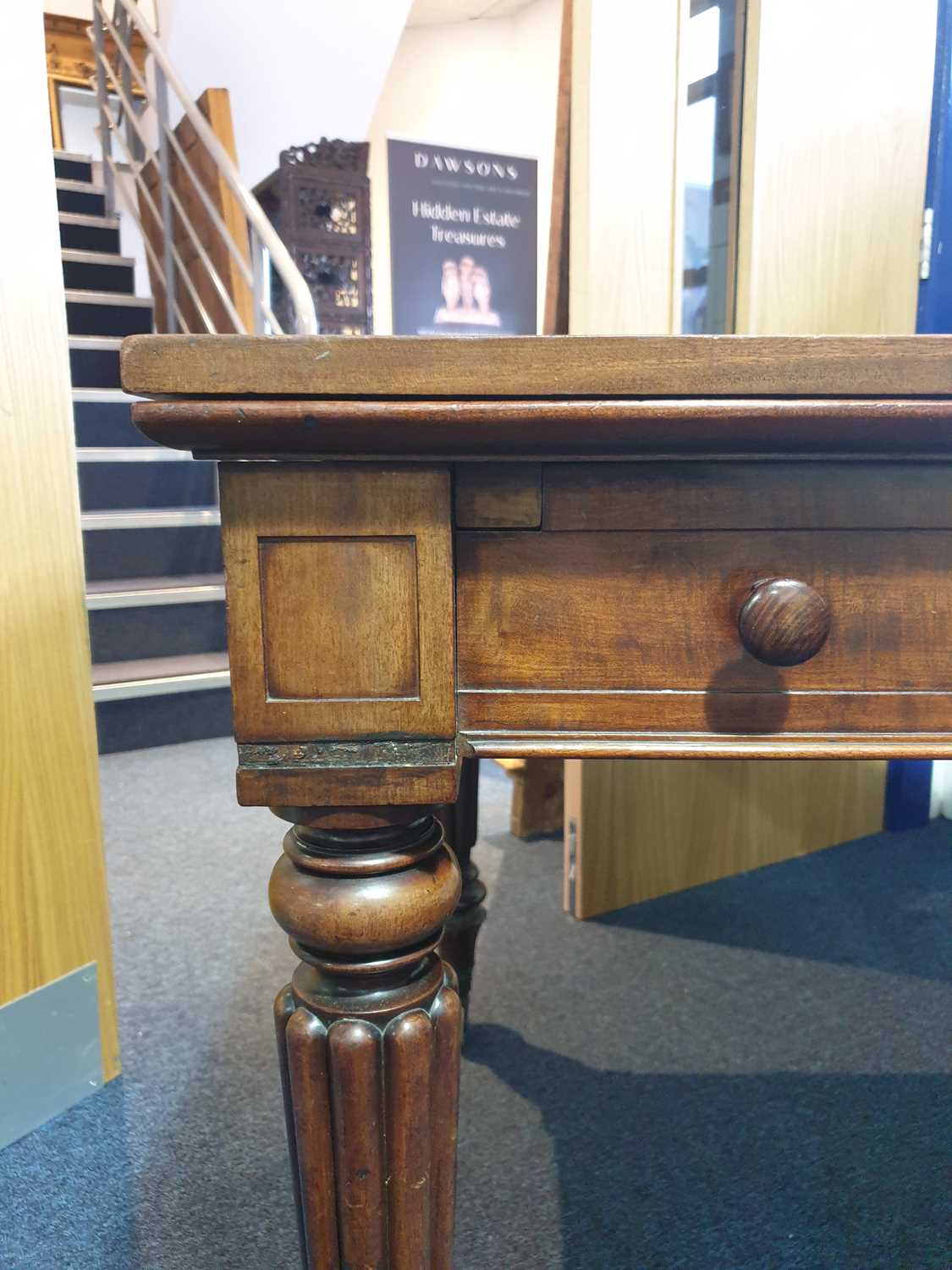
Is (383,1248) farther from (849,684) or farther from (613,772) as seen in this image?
(613,772)

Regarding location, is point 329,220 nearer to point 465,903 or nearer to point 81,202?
point 81,202

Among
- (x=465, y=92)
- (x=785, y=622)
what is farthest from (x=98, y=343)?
(x=465, y=92)

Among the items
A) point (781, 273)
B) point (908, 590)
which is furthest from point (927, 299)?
point (908, 590)

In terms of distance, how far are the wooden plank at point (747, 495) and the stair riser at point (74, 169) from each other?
450 cm

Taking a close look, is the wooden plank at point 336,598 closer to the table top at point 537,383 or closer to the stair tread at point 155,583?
the table top at point 537,383

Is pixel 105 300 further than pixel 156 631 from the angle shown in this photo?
Yes

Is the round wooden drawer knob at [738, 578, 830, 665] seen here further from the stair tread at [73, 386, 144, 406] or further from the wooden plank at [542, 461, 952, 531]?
the stair tread at [73, 386, 144, 406]

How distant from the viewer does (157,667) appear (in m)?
2.44

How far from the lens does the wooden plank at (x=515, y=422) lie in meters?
0.42

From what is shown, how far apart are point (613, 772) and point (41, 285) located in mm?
960

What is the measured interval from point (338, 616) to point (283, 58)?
3.75 meters

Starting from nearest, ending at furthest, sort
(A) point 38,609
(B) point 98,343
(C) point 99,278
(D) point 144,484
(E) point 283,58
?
(A) point 38,609 → (D) point 144,484 → (B) point 98,343 → (E) point 283,58 → (C) point 99,278

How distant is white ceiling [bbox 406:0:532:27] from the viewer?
17.1 feet

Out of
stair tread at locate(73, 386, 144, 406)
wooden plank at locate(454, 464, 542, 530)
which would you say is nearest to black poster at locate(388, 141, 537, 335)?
stair tread at locate(73, 386, 144, 406)
